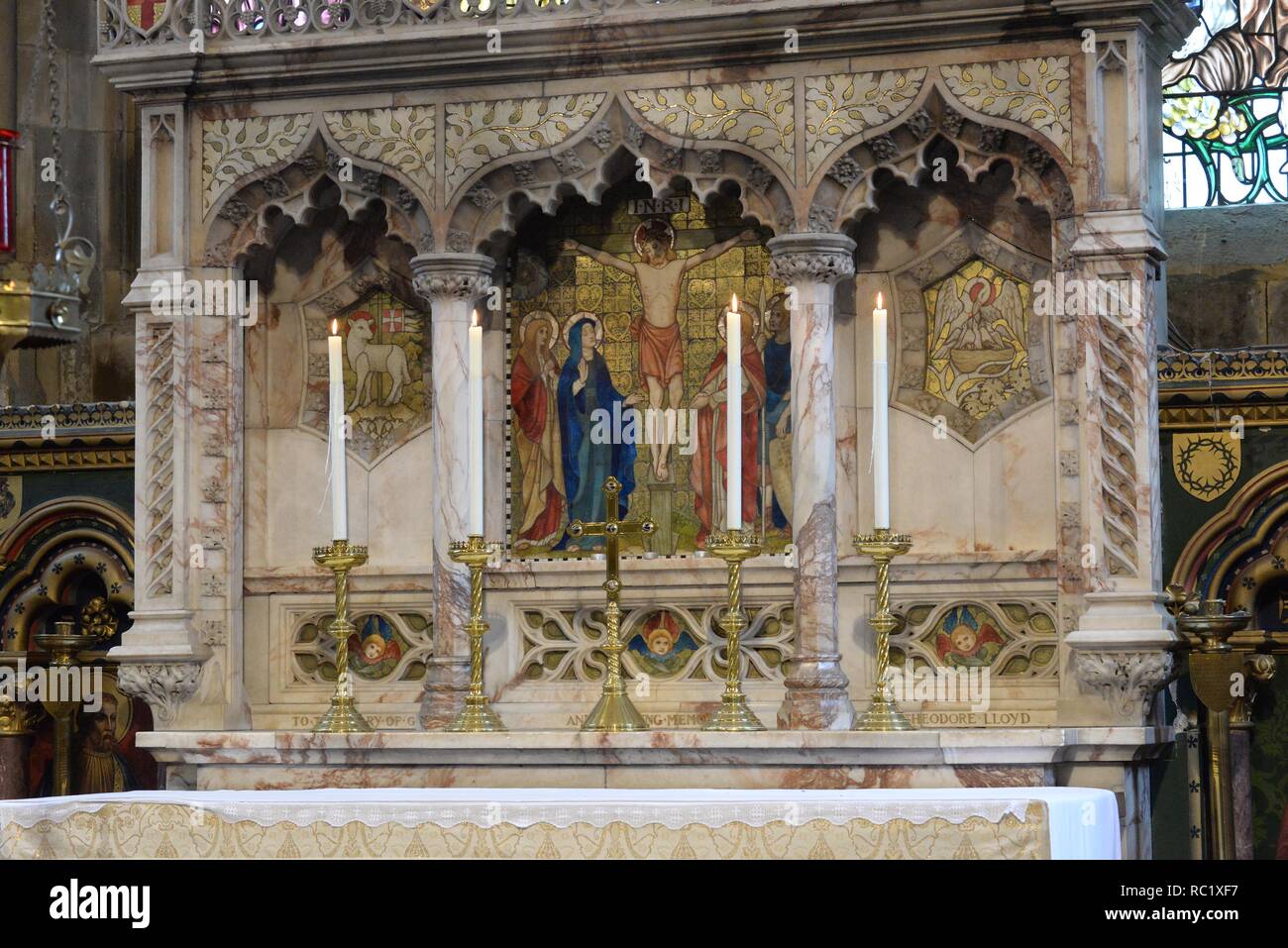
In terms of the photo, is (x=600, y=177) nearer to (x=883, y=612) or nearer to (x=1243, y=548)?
(x=883, y=612)

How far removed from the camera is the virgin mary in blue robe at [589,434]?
10.6 m

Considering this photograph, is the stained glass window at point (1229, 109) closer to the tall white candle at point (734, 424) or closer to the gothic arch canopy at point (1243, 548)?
the gothic arch canopy at point (1243, 548)

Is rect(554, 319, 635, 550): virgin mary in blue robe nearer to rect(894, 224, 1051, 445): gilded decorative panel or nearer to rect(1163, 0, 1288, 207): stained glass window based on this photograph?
rect(894, 224, 1051, 445): gilded decorative panel

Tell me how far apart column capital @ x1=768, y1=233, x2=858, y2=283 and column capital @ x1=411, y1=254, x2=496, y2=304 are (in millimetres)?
1318

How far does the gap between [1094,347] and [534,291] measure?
2609mm

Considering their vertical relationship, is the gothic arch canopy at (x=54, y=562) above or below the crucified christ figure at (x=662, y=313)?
below

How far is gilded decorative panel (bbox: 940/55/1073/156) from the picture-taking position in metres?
9.59

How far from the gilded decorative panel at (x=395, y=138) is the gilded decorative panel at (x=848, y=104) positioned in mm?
1694

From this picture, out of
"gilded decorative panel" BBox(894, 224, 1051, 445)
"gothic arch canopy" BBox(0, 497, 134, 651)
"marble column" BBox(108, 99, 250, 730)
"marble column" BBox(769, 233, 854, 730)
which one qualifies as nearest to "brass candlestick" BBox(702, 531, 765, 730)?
"marble column" BBox(769, 233, 854, 730)

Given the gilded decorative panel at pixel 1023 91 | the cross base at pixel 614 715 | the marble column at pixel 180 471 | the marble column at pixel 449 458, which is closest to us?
the cross base at pixel 614 715

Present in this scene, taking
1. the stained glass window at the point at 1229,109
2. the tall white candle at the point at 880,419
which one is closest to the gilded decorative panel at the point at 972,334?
the tall white candle at the point at 880,419

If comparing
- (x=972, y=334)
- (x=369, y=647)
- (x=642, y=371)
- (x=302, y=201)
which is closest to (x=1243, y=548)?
(x=972, y=334)
